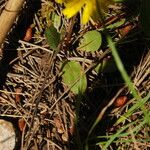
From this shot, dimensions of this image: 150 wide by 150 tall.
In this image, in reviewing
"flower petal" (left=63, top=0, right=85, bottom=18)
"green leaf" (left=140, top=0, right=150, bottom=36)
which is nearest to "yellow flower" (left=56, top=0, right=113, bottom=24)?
"flower petal" (left=63, top=0, right=85, bottom=18)

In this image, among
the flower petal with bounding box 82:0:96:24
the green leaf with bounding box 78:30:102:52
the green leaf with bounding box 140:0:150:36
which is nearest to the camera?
the flower petal with bounding box 82:0:96:24

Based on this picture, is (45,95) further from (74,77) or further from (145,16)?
(145,16)

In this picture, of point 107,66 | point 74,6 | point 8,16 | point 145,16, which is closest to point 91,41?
point 107,66

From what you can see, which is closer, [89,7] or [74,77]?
[89,7]

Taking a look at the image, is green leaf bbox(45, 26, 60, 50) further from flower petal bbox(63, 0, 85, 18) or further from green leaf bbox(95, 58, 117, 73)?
flower petal bbox(63, 0, 85, 18)

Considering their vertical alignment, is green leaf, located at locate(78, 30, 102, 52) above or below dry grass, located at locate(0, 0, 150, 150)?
above

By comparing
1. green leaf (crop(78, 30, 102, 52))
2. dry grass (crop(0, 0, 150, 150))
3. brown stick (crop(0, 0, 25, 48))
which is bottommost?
dry grass (crop(0, 0, 150, 150))

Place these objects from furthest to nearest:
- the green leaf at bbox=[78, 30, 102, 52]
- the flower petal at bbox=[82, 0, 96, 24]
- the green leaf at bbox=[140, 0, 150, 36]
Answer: the green leaf at bbox=[78, 30, 102, 52], the green leaf at bbox=[140, 0, 150, 36], the flower petal at bbox=[82, 0, 96, 24]

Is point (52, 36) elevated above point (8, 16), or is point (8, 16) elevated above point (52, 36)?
point (8, 16)
